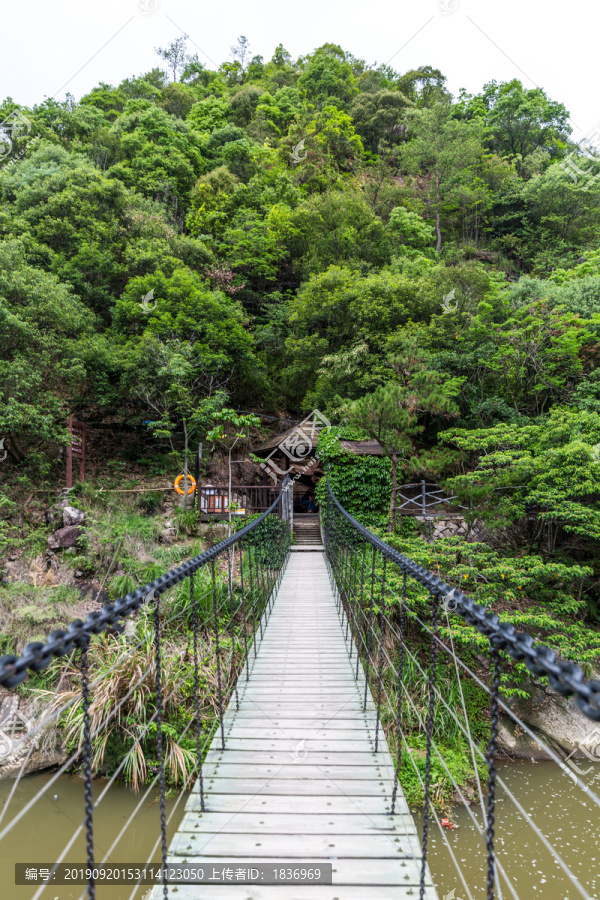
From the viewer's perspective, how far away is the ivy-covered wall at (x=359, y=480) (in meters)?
11.0

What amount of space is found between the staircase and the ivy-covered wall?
1271mm

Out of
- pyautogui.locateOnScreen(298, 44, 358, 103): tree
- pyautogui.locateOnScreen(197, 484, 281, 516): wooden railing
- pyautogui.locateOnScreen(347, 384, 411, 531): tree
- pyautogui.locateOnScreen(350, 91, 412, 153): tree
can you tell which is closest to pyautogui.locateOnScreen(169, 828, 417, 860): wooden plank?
A: pyautogui.locateOnScreen(347, 384, 411, 531): tree

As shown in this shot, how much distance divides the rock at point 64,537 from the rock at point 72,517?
202mm

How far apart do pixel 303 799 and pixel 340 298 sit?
12.9 m

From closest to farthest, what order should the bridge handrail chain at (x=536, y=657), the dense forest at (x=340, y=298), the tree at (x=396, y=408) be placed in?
the bridge handrail chain at (x=536, y=657) < the dense forest at (x=340, y=298) < the tree at (x=396, y=408)

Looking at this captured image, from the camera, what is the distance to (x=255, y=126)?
22.4 metres

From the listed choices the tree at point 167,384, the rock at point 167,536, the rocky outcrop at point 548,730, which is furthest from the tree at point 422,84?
the rocky outcrop at point 548,730

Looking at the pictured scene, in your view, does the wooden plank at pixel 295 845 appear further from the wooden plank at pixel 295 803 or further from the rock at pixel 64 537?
Result: the rock at pixel 64 537

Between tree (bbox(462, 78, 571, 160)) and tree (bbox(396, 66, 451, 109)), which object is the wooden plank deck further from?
tree (bbox(396, 66, 451, 109))

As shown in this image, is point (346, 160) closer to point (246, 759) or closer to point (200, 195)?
point (200, 195)

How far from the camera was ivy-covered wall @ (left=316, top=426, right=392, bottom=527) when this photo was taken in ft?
36.1

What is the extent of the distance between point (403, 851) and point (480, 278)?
13.8 meters

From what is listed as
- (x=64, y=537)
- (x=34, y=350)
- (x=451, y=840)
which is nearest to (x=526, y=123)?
(x=34, y=350)

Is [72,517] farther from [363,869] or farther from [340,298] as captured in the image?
[340,298]
